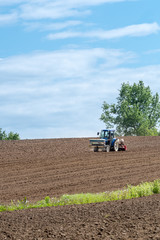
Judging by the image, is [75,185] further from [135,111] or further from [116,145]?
[135,111]

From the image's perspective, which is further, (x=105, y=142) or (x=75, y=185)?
(x=105, y=142)

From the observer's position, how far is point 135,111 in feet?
199

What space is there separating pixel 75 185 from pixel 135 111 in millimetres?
43441

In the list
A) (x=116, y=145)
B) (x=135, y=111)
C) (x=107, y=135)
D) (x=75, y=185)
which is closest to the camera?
(x=75, y=185)

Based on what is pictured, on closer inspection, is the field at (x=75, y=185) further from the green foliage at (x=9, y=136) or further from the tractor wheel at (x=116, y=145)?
the green foliage at (x=9, y=136)

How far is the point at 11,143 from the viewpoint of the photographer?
35.3 meters

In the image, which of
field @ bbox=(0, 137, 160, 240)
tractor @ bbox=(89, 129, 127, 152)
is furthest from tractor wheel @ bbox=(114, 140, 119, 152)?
field @ bbox=(0, 137, 160, 240)

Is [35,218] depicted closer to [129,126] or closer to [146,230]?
[146,230]

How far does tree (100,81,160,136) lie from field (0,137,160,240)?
1967cm

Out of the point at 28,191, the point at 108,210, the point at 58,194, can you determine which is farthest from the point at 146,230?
the point at 28,191

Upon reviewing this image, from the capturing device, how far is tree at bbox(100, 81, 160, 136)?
199 ft

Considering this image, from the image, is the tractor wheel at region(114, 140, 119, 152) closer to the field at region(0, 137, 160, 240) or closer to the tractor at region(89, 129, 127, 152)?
the tractor at region(89, 129, 127, 152)

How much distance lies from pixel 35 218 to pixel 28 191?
8.37m

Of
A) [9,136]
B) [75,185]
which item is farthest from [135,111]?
[75,185]
